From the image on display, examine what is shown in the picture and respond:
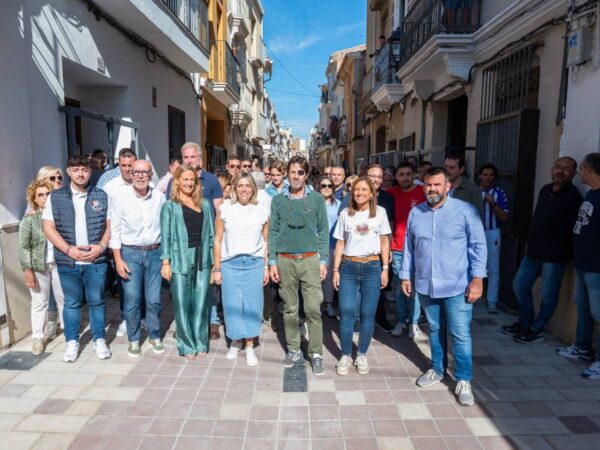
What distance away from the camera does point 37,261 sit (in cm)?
412

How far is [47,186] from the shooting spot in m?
4.18

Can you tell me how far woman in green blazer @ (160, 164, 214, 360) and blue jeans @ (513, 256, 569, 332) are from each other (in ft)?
10.8

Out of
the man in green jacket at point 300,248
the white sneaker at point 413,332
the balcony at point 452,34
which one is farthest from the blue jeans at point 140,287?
the balcony at point 452,34

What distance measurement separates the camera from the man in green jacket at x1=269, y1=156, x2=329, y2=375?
3.77 m

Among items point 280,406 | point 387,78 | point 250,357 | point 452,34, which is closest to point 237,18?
point 387,78

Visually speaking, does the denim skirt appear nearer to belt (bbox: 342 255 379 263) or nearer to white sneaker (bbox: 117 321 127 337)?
belt (bbox: 342 255 379 263)

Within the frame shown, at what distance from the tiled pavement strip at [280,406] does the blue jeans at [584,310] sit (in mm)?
276

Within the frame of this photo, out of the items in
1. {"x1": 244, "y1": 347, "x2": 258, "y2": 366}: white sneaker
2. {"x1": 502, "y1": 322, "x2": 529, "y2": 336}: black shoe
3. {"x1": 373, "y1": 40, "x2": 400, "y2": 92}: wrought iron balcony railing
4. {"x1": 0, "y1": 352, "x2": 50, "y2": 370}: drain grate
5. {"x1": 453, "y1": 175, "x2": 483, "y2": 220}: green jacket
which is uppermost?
{"x1": 373, "y1": 40, "x2": 400, "y2": 92}: wrought iron balcony railing

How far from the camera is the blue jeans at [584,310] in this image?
388 centimetres

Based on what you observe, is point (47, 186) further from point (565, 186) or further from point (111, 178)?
point (565, 186)

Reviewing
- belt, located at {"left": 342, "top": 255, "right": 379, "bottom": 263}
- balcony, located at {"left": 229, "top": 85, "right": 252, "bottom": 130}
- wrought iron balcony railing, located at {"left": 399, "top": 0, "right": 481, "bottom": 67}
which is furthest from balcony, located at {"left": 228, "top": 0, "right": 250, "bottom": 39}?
belt, located at {"left": 342, "top": 255, "right": 379, "bottom": 263}

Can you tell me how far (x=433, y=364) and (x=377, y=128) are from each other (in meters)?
13.2

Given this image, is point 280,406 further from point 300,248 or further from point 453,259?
point 453,259

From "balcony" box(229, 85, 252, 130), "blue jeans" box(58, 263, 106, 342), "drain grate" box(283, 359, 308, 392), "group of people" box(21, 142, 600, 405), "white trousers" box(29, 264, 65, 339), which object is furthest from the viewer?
"balcony" box(229, 85, 252, 130)
